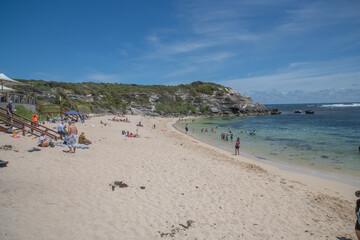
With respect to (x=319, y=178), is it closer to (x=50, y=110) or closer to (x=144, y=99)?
(x=50, y=110)

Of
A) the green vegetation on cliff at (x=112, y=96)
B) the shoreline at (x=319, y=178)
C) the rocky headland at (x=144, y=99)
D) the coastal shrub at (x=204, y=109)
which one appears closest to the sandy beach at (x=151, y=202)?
the shoreline at (x=319, y=178)

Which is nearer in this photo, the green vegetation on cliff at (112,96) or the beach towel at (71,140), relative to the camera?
the beach towel at (71,140)

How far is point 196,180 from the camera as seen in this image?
848 centimetres

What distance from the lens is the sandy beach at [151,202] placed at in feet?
15.4

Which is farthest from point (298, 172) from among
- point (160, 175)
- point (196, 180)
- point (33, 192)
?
point (33, 192)

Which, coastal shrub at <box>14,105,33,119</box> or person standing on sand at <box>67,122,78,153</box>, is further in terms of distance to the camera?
coastal shrub at <box>14,105,33,119</box>

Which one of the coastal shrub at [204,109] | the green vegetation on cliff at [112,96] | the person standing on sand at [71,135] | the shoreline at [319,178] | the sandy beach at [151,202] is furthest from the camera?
the coastal shrub at [204,109]

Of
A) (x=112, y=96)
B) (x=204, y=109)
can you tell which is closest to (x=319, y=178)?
(x=112, y=96)

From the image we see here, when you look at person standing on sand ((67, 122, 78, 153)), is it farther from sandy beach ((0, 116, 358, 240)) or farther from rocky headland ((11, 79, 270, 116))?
rocky headland ((11, 79, 270, 116))

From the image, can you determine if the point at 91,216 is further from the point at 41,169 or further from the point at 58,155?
the point at 58,155

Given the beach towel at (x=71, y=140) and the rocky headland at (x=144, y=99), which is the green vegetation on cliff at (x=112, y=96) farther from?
the beach towel at (x=71, y=140)

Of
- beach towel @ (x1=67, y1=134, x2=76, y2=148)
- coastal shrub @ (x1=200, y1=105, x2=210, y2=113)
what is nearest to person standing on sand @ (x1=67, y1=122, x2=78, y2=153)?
beach towel @ (x1=67, y1=134, x2=76, y2=148)

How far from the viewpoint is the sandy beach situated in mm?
4703

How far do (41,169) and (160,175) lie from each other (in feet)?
14.8
